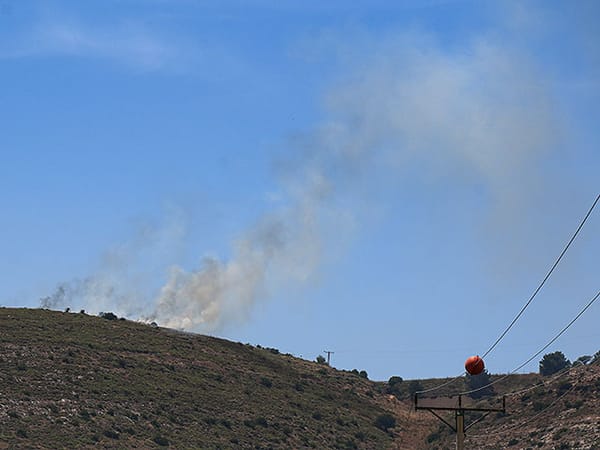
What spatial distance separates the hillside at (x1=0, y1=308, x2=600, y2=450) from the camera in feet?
390

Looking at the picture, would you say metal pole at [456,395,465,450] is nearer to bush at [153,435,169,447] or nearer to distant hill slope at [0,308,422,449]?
distant hill slope at [0,308,422,449]

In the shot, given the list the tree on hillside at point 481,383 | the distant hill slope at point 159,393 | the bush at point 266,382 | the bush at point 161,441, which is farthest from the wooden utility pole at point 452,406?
the tree on hillside at point 481,383

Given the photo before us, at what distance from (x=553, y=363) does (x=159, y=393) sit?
76869 millimetres

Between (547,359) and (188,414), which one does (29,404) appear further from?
(547,359)

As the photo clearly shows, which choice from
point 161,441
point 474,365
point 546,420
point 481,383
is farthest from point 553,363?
point 474,365

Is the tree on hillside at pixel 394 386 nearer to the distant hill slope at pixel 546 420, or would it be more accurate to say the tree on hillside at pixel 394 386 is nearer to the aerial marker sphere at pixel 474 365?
the distant hill slope at pixel 546 420

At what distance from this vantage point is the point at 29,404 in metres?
118

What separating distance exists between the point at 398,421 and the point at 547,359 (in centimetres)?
3986

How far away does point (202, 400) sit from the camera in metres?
137

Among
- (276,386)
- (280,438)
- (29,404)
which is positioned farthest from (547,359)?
(29,404)

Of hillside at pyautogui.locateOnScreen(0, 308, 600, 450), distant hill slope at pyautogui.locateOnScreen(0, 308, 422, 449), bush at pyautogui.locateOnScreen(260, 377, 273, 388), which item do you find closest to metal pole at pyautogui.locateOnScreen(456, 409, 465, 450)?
distant hill slope at pyautogui.locateOnScreen(0, 308, 422, 449)

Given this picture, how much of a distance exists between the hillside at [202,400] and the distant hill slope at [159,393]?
0.78 ft

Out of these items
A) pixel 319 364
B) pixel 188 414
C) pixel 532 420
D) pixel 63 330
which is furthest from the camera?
pixel 319 364

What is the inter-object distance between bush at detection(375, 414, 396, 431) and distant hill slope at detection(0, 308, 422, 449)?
2.76 feet
